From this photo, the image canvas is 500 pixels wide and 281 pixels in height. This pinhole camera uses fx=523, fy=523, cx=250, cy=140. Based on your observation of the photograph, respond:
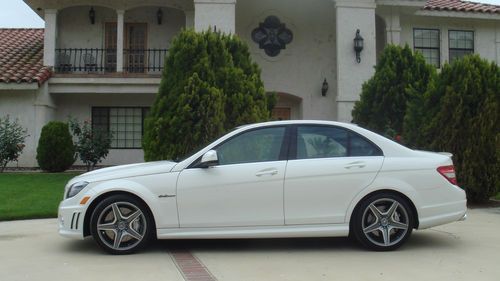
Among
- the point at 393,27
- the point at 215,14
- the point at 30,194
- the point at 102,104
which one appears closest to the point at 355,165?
the point at 30,194

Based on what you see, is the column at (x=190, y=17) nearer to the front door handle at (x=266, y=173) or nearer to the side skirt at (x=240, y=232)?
the front door handle at (x=266, y=173)

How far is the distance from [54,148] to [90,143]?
103 cm

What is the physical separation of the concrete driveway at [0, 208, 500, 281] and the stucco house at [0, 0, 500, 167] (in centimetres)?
963

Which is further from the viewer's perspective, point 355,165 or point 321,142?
point 321,142

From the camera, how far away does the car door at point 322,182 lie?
19.8 ft

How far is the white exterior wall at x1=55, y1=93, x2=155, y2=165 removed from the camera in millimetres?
18030

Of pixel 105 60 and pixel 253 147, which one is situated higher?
pixel 105 60

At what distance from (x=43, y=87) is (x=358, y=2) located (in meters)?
10.3

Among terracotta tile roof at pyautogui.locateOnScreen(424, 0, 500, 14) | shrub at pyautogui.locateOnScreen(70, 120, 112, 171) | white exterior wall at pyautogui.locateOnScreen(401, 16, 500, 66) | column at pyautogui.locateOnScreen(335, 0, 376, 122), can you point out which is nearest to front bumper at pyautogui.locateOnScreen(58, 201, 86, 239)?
shrub at pyautogui.locateOnScreen(70, 120, 112, 171)

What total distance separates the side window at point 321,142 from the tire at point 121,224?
6.46 feet

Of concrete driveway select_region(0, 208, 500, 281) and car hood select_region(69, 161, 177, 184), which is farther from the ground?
car hood select_region(69, 161, 177, 184)

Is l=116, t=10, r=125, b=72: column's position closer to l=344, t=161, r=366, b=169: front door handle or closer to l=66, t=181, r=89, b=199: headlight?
l=66, t=181, r=89, b=199: headlight

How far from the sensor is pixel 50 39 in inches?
679

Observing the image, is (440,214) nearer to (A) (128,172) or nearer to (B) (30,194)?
(A) (128,172)
